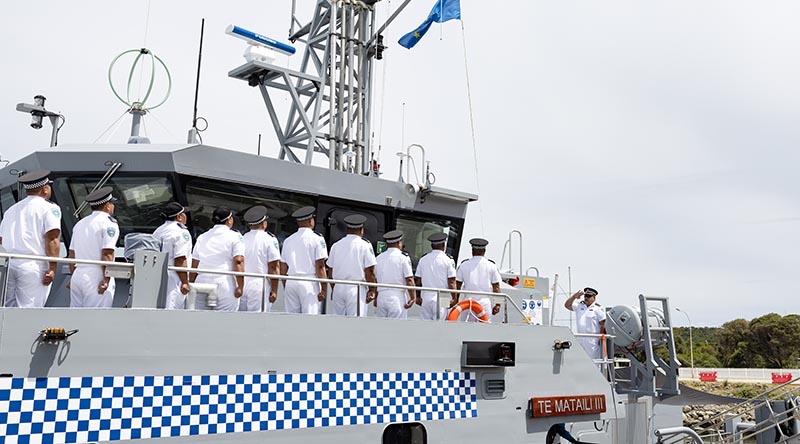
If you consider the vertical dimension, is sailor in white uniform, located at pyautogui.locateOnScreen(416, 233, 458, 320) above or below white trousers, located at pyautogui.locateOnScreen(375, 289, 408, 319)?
above

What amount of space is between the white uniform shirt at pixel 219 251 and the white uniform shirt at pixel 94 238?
31.5 inches

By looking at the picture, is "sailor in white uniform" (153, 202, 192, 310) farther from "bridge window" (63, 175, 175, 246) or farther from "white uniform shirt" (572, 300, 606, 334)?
"white uniform shirt" (572, 300, 606, 334)

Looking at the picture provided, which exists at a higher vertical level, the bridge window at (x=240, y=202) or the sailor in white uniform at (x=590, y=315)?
the bridge window at (x=240, y=202)

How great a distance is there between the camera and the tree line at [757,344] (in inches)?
1832

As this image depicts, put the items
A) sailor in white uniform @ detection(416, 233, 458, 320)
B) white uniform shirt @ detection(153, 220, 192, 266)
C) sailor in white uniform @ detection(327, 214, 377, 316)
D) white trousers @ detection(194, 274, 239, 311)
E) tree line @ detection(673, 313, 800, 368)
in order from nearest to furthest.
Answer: white uniform shirt @ detection(153, 220, 192, 266), white trousers @ detection(194, 274, 239, 311), sailor in white uniform @ detection(327, 214, 377, 316), sailor in white uniform @ detection(416, 233, 458, 320), tree line @ detection(673, 313, 800, 368)

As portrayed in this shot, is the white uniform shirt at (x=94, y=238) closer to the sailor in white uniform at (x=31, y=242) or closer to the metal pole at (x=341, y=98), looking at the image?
the sailor in white uniform at (x=31, y=242)

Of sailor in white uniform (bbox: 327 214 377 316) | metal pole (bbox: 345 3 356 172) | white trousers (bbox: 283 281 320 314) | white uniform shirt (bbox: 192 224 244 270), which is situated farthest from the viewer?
metal pole (bbox: 345 3 356 172)

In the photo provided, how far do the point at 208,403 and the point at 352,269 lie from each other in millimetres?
2139

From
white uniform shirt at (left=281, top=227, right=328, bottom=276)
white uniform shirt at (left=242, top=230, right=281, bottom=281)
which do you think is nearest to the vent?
white uniform shirt at (left=281, top=227, right=328, bottom=276)

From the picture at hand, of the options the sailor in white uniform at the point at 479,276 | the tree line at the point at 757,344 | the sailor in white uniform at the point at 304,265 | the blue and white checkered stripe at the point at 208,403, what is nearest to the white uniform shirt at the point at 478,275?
the sailor in white uniform at the point at 479,276

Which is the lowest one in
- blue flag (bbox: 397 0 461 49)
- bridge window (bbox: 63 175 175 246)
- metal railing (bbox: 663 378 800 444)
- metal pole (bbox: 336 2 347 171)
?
metal railing (bbox: 663 378 800 444)

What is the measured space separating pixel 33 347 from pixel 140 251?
99 centimetres

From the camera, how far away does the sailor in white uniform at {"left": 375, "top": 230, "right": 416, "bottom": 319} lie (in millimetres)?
7031

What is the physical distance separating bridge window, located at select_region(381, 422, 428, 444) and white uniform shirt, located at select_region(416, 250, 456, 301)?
160 cm
